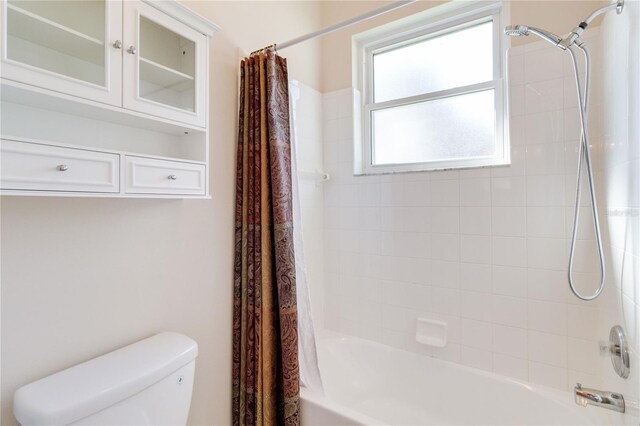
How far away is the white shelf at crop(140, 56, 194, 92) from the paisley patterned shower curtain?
0.36 m

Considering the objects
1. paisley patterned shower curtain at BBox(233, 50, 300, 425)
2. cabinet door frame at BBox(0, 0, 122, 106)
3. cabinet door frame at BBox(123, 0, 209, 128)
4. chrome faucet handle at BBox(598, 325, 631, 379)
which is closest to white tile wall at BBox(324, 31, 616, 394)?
chrome faucet handle at BBox(598, 325, 631, 379)

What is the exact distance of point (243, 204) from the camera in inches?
59.8

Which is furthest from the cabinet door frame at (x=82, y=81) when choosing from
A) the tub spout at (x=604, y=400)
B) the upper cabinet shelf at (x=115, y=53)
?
the tub spout at (x=604, y=400)

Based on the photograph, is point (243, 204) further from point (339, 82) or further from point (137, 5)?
point (339, 82)

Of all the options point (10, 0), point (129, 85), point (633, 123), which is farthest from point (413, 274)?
point (10, 0)

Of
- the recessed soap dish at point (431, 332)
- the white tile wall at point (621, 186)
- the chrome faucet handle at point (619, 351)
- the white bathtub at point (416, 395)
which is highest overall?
the white tile wall at point (621, 186)

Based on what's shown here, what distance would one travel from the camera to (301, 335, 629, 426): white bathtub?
142 cm

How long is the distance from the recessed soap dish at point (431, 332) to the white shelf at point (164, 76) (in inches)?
66.8

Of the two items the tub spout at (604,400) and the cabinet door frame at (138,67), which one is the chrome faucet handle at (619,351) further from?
the cabinet door frame at (138,67)

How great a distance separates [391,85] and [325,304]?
5.14 feet

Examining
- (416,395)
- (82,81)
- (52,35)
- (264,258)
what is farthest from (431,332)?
(52,35)

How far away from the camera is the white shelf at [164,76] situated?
1.06 meters

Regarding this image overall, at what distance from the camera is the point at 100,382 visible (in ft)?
3.03

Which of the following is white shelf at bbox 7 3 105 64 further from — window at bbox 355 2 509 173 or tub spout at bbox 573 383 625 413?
tub spout at bbox 573 383 625 413
